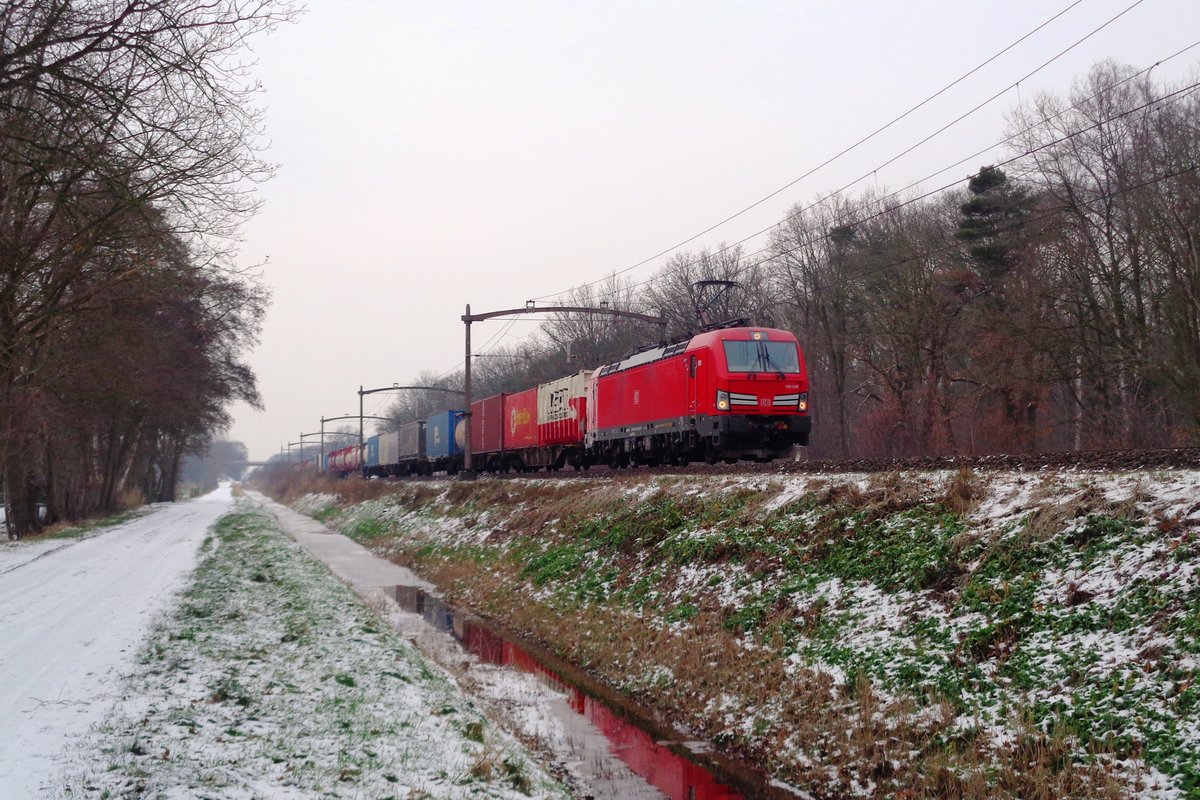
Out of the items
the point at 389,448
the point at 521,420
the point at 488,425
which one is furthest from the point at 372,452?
the point at 521,420

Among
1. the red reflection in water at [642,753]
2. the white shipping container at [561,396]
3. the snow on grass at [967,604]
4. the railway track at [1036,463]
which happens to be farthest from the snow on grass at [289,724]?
the white shipping container at [561,396]

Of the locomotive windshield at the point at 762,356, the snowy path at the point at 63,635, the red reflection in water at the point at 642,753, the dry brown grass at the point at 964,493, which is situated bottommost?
the red reflection in water at the point at 642,753

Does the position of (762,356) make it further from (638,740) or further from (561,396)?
(561,396)

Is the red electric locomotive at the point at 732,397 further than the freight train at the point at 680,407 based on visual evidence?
No

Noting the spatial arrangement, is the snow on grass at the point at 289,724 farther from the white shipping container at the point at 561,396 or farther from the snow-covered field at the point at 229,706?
the white shipping container at the point at 561,396

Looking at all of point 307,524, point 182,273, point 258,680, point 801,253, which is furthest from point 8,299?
point 801,253

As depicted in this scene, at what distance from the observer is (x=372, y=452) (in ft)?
243

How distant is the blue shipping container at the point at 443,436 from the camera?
48344 millimetres

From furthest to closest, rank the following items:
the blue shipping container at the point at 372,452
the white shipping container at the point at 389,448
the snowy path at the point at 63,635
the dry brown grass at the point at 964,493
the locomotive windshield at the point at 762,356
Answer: the blue shipping container at the point at 372,452 < the white shipping container at the point at 389,448 < the locomotive windshield at the point at 762,356 < the dry brown grass at the point at 964,493 < the snowy path at the point at 63,635

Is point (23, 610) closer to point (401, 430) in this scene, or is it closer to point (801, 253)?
point (801, 253)

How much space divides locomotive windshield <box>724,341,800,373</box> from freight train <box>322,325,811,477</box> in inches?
0.9

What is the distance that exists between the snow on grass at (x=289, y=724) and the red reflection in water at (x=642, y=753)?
1.18 meters

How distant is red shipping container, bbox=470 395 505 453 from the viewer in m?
41.8

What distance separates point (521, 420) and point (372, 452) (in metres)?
38.1
